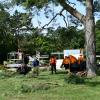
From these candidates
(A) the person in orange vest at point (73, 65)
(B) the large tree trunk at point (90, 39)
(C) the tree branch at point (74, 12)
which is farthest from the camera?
(A) the person in orange vest at point (73, 65)

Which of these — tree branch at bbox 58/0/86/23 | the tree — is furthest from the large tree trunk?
tree branch at bbox 58/0/86/23

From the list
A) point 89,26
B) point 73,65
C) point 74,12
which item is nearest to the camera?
point 89,26

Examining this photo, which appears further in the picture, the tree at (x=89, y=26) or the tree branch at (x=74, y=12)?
the tree branch at (x=74, y=12)

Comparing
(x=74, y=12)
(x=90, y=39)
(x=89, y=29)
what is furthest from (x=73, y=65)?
(x=74, y=12)

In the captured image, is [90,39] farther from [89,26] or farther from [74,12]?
[74,12]

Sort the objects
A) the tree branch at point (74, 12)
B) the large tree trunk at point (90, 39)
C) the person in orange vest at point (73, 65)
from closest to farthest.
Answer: the large tree trunk at point (90, 39), the tree branch at point (74, 12), the person in orange vest at point (73, 65)

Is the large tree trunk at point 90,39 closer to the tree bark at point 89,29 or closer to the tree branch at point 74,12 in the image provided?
the tree bark at point 89,29

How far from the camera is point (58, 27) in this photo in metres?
37.5

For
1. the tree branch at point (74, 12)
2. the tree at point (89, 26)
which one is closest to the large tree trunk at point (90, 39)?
the tree at point (89, 26)

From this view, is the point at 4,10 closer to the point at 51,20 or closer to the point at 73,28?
the point at 51,20

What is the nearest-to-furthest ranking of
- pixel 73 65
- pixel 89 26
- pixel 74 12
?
1. pixel 89 26
2. pixel 74 12
3. pixel 73 65

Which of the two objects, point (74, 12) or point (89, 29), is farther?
point (74, 12)

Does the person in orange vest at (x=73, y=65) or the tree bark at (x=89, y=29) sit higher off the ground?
the tree bark at (x=89, y=29)

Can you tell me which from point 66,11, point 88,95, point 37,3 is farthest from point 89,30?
point 88,95
